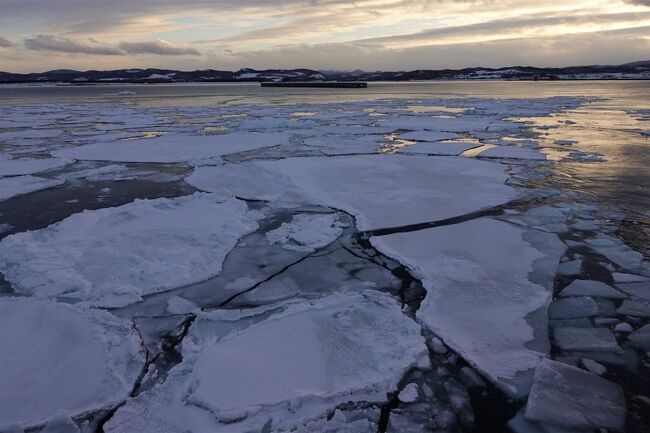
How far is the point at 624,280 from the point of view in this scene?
3506 mm

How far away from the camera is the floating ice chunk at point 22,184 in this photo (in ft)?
20.8

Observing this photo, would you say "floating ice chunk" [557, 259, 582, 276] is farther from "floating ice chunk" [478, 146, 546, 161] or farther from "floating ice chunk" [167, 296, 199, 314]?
"floating ice chunk" [478, 146, 546, 161]

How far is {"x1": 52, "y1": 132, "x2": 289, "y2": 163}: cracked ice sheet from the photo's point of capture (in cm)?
906

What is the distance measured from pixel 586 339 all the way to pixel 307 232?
8.62 feet

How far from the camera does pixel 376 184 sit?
6.46m

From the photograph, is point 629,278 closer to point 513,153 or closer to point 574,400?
point 574,400

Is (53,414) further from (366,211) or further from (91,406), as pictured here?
(366,211)

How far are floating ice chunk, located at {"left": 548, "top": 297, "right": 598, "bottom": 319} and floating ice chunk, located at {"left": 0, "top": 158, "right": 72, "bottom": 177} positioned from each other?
8.10 metres

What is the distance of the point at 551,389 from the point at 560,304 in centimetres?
104

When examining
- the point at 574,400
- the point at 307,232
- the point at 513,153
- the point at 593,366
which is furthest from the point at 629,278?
the point at 513,153

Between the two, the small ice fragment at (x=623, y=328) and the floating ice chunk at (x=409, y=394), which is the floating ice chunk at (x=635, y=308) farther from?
the floating ice chunk at (x=409, y=394)

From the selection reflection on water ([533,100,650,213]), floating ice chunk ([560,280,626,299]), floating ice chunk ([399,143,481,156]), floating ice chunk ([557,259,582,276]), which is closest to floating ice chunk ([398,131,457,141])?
floating ice chunk ([399,143,481,156])

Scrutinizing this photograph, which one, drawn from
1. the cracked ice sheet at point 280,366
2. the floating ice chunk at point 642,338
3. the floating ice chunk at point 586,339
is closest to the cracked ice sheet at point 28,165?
the cracked ice sheet at point 280,366

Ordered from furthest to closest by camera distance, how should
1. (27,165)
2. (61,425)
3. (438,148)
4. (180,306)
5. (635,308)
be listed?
(438,148)
(27,165)
(180,306)
(635,308)
(61,425)
